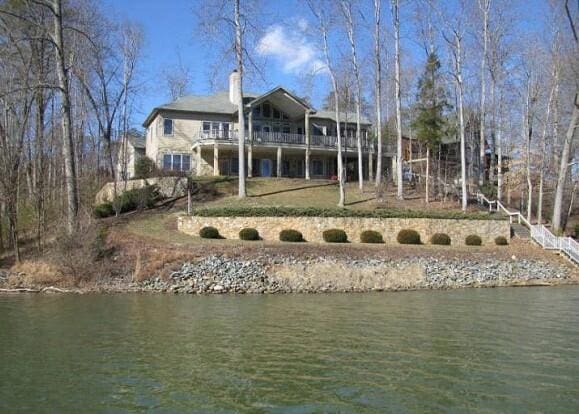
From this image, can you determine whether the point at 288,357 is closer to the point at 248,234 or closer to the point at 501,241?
the point at 248,234

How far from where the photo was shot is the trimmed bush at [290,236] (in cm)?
2611

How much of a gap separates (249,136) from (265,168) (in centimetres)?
528

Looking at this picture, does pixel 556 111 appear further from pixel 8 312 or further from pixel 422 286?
pixel 8 312

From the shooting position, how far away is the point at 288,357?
1052cm

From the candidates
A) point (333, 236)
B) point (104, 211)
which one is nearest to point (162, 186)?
point (104, 211)

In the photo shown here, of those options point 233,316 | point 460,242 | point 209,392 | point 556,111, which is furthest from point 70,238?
point 556,111

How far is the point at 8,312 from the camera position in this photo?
52.4 ft

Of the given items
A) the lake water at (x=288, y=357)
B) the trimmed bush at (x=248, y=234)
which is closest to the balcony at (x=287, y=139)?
the trimmed bush at (x=248, y=234)

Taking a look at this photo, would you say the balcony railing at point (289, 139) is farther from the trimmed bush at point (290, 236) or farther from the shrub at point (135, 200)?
the trimmed bush at point (290, 236)

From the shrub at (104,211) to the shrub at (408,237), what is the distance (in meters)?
15.9

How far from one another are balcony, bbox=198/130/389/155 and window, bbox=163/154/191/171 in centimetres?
289

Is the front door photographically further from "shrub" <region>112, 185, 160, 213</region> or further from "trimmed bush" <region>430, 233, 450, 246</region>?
"trimmed bush" <region>430, 233, 450, 246</region>

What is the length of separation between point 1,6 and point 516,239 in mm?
Answer: 28357

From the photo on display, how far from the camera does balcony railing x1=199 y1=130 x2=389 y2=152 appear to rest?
135 ft
